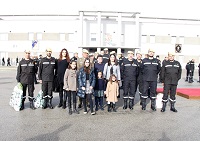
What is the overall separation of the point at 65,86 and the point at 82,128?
→ 199 cm

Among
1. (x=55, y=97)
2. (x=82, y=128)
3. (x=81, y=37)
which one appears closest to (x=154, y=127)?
(x=82, y=128)

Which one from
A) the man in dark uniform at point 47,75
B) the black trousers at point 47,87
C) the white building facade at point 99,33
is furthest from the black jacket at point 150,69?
the white building facade at point 99,33

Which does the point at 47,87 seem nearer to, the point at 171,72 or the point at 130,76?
the point at 130,76

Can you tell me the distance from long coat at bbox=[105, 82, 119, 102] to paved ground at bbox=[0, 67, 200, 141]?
49cm

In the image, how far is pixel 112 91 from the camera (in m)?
7.68

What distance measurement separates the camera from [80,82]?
23.3 feet

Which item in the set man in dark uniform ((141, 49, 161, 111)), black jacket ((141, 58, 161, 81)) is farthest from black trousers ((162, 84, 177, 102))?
black jacket ((141, 58, 161, 81))

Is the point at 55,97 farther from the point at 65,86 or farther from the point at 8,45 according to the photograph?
the point at 8,45

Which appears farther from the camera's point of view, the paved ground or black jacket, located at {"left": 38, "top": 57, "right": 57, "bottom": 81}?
black jacket, located at {"left": 38, "top": 57, "right": 57, "bottom": 81}

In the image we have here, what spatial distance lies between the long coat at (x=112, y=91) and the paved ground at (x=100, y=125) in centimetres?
49

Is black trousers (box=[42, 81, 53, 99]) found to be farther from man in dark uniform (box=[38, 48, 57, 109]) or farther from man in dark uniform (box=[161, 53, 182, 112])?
man in dark uniform (box=[161, 53, 182, 112])

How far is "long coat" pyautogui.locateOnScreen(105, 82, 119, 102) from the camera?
7633 mm

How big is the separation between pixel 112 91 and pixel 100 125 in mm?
1940

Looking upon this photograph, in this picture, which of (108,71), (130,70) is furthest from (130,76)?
(108,71)
